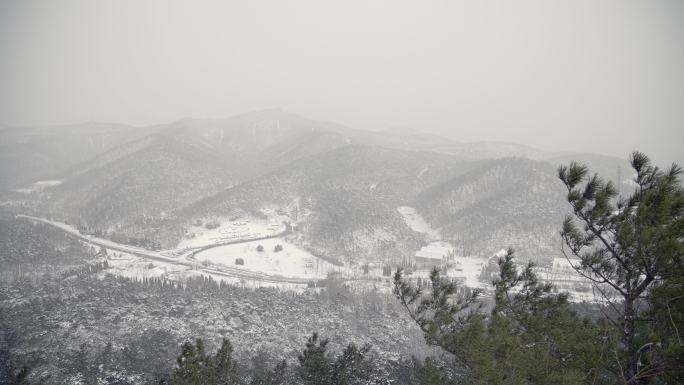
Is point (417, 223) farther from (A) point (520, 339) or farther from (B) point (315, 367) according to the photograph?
(A) point (520, 339)

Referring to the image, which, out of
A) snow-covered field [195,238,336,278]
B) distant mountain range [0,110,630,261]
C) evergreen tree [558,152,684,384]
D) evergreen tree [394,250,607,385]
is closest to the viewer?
evergreen tree [558,152,684,384]

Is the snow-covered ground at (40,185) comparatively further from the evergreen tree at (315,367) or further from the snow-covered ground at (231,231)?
the evergreen tree at (315,367)

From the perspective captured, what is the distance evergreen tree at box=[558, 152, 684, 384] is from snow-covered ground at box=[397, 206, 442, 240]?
113319 mm

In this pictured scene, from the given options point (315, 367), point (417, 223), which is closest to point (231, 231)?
point (417, 223)

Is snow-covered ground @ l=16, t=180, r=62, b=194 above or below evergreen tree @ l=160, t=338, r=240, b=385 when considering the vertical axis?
below

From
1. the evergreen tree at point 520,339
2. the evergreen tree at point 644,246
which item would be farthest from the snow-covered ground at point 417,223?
the evergreen tree at point 644,246

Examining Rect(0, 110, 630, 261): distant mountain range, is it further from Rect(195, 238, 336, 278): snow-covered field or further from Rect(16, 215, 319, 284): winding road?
Rect(16, 215, 319, 284): winding road

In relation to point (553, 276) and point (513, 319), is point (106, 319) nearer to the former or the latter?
point (513, 319)

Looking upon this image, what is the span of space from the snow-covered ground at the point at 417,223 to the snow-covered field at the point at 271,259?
140 feet

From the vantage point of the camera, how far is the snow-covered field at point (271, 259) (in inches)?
3752

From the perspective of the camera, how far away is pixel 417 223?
13888 cm

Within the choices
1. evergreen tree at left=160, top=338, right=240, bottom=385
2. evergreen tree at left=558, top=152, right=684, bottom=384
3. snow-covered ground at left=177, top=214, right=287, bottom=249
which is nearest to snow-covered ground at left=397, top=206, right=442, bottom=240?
snow-covered ground at left=177, top=214, right=287, bottom=249

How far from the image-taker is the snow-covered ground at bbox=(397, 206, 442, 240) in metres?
129

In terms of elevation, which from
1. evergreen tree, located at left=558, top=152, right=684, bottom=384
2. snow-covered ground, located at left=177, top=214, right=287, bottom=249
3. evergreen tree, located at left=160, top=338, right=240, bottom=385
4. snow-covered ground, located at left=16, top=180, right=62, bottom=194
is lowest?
snow-covered ground, located at left=177, top=214, right=287, bottom=249
